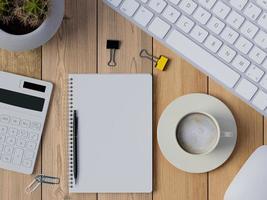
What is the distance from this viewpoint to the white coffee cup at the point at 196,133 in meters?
0.76

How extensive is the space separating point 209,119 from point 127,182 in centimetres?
15

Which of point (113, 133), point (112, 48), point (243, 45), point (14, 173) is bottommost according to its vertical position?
point (14, 173)

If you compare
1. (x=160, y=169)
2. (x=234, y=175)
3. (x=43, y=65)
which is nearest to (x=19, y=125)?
(x=43, y=65)

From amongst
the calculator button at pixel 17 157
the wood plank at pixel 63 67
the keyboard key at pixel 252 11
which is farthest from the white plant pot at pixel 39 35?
the keyboard key at pixel 252 11

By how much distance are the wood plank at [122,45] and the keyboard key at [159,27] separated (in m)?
0.02

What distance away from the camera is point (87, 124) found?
791mm

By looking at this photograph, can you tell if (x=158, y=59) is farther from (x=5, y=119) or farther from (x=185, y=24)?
(x=5, y=119)

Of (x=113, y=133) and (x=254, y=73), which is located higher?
(x=254, y=73)

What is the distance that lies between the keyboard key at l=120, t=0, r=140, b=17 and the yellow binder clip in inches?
2.4

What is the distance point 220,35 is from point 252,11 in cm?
6

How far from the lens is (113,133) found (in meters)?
0.79

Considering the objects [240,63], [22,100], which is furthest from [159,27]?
[22,100]

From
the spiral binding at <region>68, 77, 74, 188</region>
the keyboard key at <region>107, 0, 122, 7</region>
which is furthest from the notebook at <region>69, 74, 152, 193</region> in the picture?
the keyboard key at <region>107, 0, 122, 7</region>

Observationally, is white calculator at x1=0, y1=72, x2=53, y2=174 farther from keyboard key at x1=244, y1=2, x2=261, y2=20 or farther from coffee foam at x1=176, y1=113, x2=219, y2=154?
keyboard key at x1=244, y1=2, x2=261, y2=20
